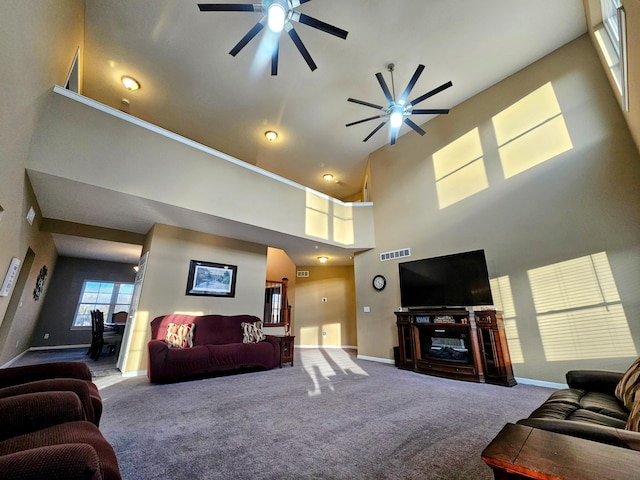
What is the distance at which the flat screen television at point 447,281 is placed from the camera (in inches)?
164

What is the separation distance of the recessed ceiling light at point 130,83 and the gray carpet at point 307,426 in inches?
201

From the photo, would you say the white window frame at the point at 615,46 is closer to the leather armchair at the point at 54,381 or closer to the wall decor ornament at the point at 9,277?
the leather armchair at the point at 54,381

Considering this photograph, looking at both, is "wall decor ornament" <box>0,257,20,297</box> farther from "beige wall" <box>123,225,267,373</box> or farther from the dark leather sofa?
the dark leather sofa

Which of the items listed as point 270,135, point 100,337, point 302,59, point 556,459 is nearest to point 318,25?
point 302,59

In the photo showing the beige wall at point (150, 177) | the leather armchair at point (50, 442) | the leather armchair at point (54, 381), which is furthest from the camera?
the beige wall at point (150, 177)

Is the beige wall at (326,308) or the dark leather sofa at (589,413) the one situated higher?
the beige wall at (326,308)

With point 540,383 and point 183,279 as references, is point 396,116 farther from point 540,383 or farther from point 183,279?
point 183,279

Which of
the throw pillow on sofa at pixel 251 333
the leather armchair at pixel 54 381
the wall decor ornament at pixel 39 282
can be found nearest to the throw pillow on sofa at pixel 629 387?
the leather armchair at pixel 54 381

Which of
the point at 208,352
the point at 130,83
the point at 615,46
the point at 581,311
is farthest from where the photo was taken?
the point at 130,83

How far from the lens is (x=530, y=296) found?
3.87m

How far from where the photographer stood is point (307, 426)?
219cm

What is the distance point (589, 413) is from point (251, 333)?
4.43m

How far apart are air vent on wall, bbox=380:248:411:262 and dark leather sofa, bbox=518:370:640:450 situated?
3.58 metres

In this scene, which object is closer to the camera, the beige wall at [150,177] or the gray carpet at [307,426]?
the gray carpet at [307,426]
